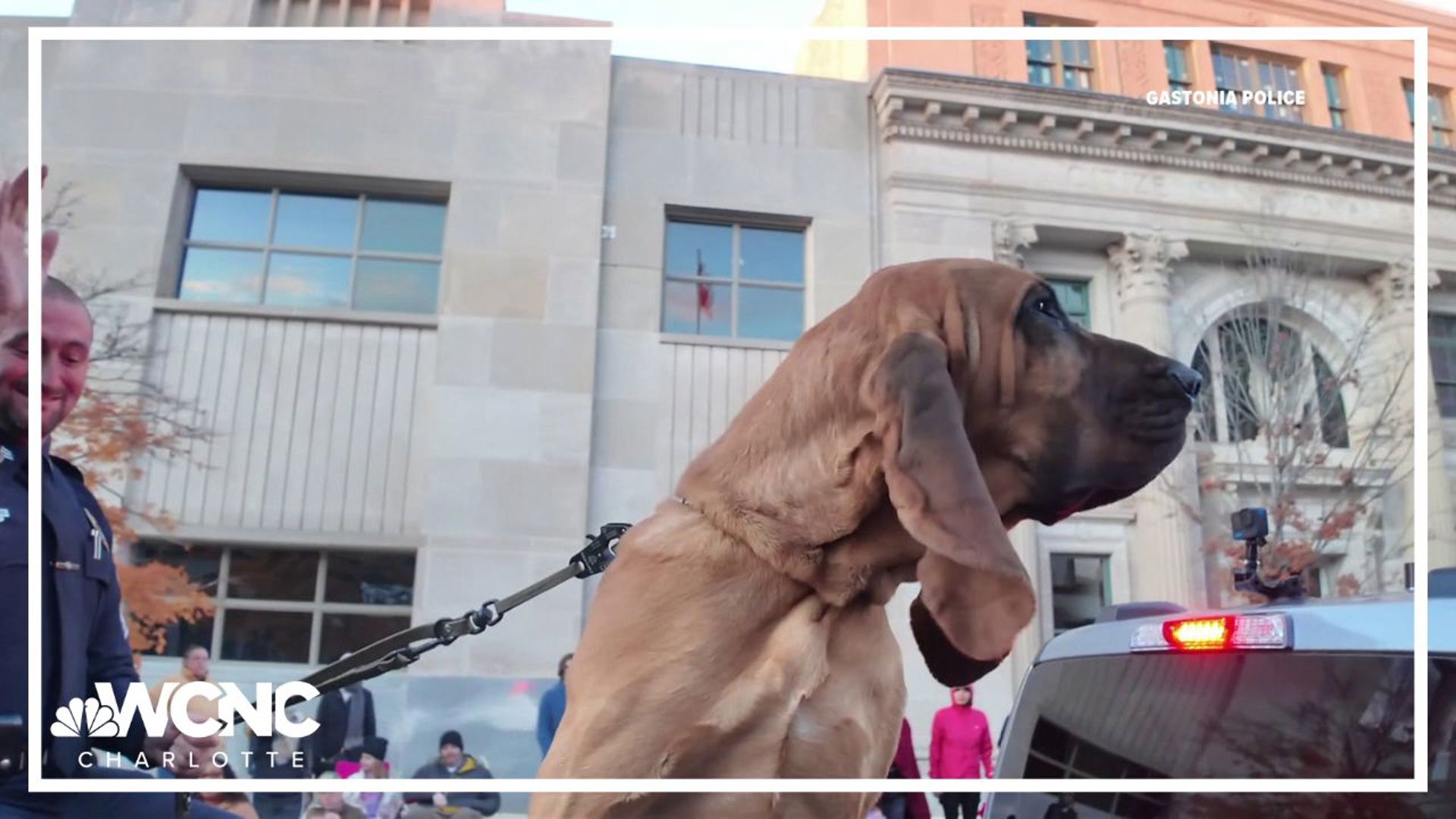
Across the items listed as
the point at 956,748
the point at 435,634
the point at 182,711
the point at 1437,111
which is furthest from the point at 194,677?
the point at 1437,111

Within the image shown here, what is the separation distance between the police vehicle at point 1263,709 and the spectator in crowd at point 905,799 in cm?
21

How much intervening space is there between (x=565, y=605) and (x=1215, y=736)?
1.09 m

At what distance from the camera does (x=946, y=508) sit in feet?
2.38

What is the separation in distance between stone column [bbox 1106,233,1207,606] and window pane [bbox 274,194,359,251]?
1.65m

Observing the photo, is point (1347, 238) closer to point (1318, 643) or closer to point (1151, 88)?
point (1151, 88)

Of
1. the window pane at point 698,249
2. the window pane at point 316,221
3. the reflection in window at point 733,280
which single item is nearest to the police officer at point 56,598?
the window pane at point 316,221

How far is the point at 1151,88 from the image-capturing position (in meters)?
1.67

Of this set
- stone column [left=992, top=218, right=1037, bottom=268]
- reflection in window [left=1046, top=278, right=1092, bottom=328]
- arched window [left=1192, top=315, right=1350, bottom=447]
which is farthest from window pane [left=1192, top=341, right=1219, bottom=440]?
stone column [left=992, top=218, right=1037, bottom=268]

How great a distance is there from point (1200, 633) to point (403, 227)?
1905mm

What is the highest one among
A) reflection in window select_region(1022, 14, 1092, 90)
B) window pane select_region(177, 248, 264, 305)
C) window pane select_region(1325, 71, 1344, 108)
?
reflection in window select_region(1022, 14, 1092, 90)

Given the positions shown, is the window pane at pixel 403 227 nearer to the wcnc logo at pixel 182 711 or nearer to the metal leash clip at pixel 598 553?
the metal leash clip at pixel 598 553

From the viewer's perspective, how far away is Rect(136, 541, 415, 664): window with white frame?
1451 mm

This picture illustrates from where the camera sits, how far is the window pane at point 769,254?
2292 mm

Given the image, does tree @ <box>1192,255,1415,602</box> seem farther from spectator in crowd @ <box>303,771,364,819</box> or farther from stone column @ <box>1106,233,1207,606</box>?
spectator in crowd @ <box>303,771,364,819</box>
